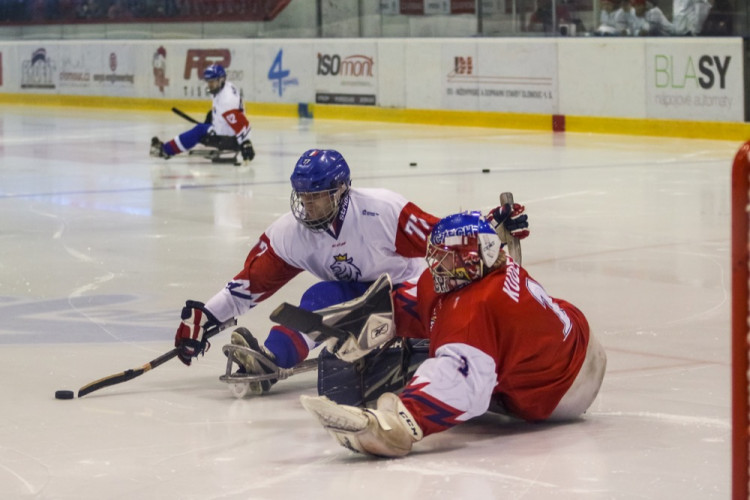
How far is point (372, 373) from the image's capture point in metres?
4.55

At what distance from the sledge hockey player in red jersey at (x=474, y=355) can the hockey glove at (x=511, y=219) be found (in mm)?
523

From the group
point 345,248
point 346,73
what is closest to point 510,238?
point 345,248

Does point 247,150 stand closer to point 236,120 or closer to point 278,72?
point 236,120

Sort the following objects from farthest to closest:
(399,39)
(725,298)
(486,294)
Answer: (399,39), (725,298), (486,294)

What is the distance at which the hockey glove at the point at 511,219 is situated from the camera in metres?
4.63

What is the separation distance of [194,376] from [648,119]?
11.0m

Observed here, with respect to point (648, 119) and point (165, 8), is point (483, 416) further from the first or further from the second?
point (165, 8)

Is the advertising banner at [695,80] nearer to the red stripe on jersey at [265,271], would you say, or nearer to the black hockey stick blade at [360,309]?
the red stripe on jersey at [265,271]

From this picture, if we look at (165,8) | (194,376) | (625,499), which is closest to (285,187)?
(194,376)

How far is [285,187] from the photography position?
38.4ft

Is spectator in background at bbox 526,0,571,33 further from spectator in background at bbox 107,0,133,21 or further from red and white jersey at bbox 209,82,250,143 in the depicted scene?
spectator in background at bbox 107,0,133,21

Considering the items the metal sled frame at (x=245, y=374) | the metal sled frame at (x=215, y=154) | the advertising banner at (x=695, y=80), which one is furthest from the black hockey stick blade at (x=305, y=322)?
the advertising banner at (x=695, y=80)

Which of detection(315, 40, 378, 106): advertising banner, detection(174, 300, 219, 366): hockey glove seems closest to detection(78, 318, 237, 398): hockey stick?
detection(174, 300, 219, 366): hockey glove

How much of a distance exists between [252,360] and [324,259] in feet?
1.41
